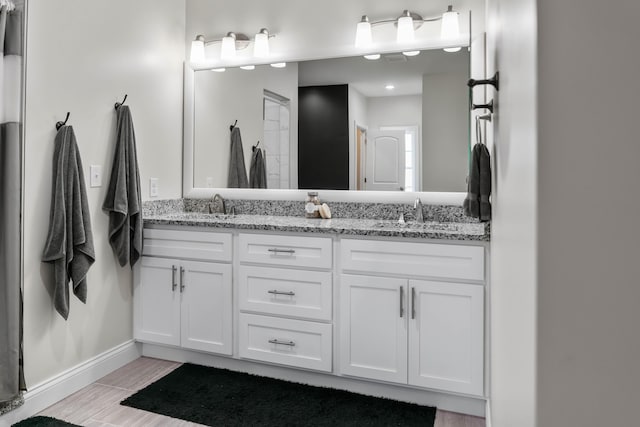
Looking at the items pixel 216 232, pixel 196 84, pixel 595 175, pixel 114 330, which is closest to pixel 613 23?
pixel 595 175

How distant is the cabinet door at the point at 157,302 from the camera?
2645mm

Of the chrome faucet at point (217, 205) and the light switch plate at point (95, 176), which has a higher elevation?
the light switch plate at point (95, 176)

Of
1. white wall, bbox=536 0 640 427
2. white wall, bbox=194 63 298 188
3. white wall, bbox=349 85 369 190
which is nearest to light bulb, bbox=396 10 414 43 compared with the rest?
white wall, bbox=349 85 369 190

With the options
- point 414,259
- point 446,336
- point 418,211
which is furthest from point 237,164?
point 446,336

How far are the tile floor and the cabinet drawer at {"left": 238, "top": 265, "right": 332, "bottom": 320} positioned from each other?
69 cm

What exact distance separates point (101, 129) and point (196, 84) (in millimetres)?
915

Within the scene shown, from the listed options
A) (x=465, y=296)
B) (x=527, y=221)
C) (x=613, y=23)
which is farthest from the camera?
(x=465, y=296)

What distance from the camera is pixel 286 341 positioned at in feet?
7.86

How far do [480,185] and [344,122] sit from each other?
1314 millimetres

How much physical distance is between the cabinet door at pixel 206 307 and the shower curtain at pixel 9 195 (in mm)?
859

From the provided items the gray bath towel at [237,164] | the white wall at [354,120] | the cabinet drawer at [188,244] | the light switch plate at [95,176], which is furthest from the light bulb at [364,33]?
the light switch plate at [95,176]

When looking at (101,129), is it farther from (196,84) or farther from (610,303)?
(610,303)

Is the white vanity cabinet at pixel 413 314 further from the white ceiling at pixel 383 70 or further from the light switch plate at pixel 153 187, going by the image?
the light switch plate at pixel 153 187

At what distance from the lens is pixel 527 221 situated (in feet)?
1.96
